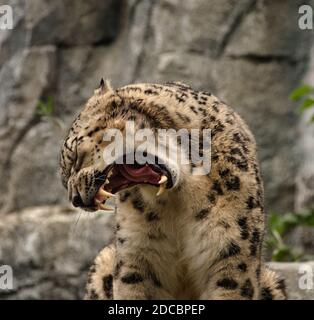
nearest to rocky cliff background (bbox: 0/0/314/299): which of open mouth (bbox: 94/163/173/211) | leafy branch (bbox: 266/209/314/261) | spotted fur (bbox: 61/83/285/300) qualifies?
leafy branch (bbox: 266/209/314/261)

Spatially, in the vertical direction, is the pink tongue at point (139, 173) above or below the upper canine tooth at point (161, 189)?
above

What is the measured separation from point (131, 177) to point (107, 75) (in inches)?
176

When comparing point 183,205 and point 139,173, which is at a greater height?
point 139,173

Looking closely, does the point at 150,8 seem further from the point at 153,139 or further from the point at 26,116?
the point at 153,139

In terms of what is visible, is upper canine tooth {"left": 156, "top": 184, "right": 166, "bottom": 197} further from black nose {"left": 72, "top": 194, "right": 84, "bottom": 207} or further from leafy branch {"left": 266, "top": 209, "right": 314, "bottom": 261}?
leafy branch {"left": 266, "top": 209, "right": 314, "bottom": 261}

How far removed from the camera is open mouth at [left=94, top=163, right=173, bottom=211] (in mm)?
3451

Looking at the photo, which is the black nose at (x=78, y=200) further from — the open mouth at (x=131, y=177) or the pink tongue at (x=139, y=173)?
the pink tongue at (x=139, y=173)

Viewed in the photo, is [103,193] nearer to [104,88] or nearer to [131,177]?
[131,177]

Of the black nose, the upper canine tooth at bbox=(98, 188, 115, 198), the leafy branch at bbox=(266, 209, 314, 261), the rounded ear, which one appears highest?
the rounded ear

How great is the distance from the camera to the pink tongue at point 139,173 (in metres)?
3.48

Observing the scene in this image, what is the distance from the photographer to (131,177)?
349 cm

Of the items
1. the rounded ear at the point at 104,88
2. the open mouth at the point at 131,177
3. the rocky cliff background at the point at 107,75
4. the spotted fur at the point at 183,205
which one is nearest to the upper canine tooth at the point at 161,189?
the open mouth at the point at 131,177

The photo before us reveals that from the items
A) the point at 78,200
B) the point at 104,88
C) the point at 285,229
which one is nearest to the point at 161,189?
the point at 78,200

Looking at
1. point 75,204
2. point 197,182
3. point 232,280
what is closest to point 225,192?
point 197,182
